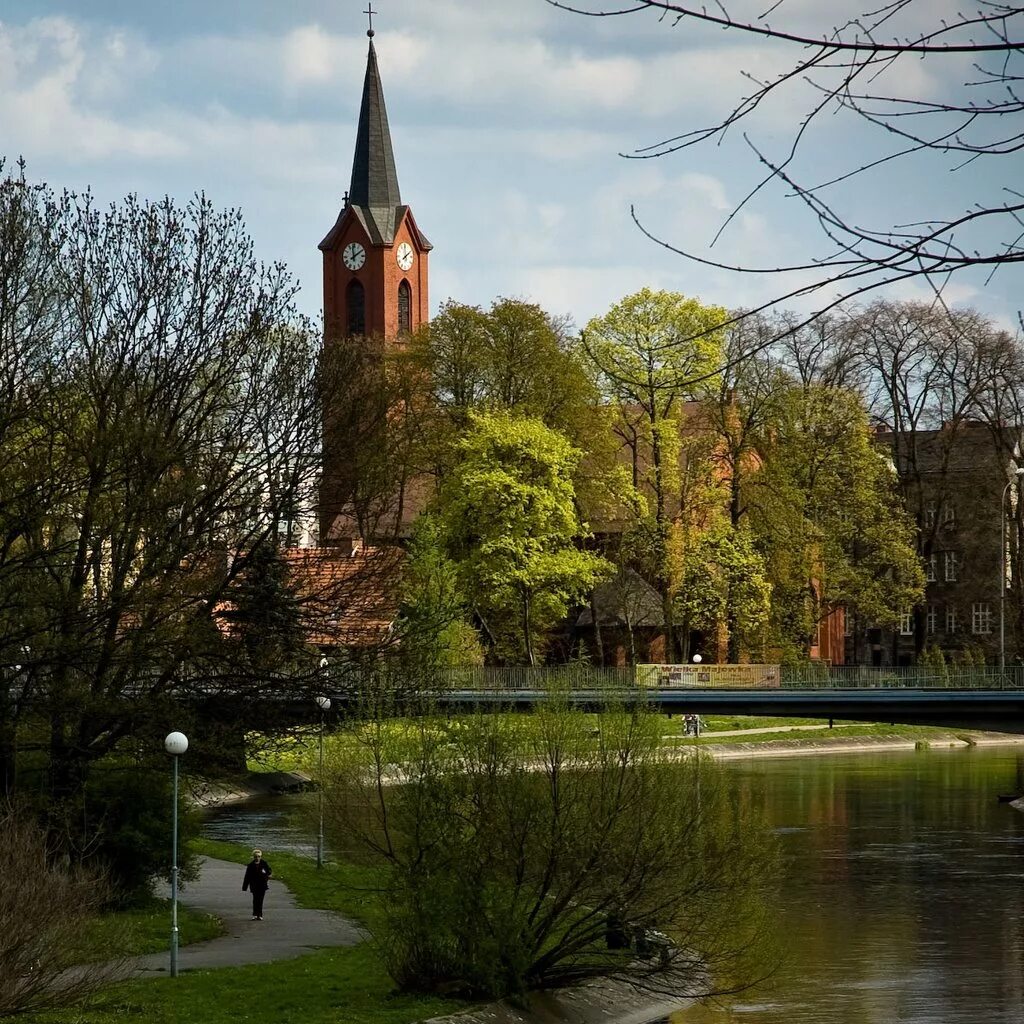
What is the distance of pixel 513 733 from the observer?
25.6 m

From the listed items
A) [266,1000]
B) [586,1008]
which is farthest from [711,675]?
[266,1000]

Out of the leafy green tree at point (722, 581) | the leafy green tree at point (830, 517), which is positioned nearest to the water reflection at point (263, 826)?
the leafy green tree at point (722, 581)

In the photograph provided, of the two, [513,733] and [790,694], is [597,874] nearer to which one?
[513,733]

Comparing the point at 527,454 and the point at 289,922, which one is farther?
the point at 527,454

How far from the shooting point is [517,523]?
66.0m

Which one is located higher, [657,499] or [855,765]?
[657,499]

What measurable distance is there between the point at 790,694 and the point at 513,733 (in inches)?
1124

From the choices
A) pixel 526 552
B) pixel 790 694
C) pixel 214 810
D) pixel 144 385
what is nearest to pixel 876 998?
pixel 144 385

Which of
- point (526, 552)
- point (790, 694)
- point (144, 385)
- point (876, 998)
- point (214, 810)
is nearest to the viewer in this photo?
point (876, 998)

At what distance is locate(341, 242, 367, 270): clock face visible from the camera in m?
101

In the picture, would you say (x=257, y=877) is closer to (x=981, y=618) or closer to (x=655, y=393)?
(x=655, y=393)

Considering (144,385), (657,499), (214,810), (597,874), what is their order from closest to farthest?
(597,874), (144,385), (214,810), (657,499)

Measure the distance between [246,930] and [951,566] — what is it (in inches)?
2714

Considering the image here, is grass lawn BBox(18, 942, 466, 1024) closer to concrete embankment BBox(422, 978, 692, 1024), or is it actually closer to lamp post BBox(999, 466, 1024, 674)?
concrete embankment BBox(422, 978, 692, 1024)
